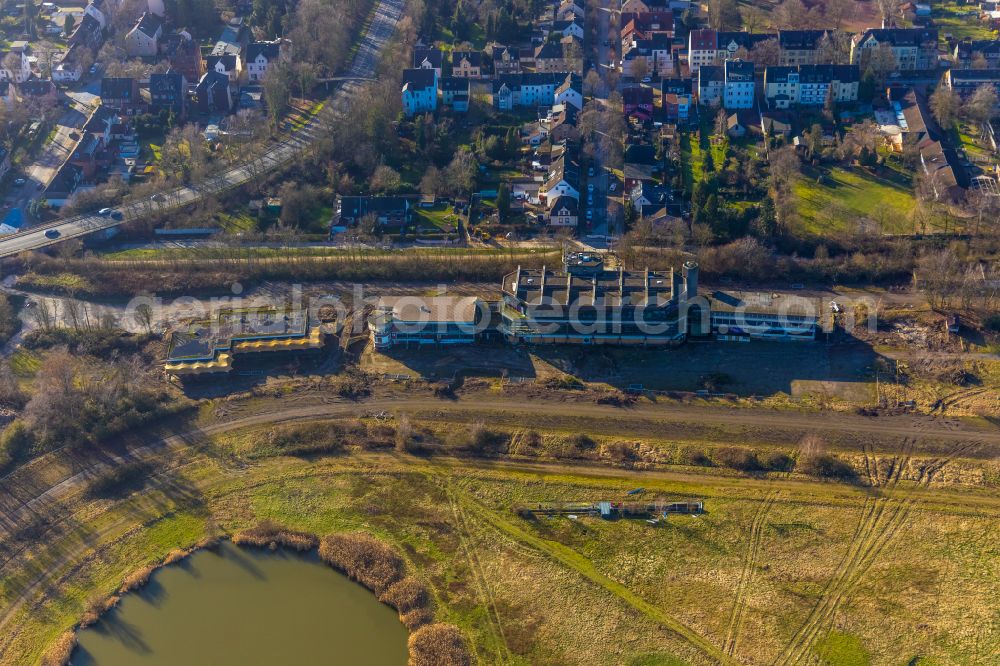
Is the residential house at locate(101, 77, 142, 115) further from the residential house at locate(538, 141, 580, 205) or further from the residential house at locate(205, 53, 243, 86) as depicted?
the residential house at locate(538, 141, 580, 205)

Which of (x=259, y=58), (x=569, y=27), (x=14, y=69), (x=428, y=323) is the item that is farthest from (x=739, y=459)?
(x=14, y=69)

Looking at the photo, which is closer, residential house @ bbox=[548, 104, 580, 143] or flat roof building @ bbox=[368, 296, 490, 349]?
flat roof building @ bbox=[368, 296, 490, 349]

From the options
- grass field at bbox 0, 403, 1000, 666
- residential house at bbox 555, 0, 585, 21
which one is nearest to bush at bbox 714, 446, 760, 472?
grass field at bbox 0, 403, 1000, 666

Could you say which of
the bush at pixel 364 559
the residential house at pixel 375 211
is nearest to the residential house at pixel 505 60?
the residential house at pixel 375 211

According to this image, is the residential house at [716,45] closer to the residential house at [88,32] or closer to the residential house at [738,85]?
the residential house at [738,85]

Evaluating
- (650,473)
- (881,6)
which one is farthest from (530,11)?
(650,473)
